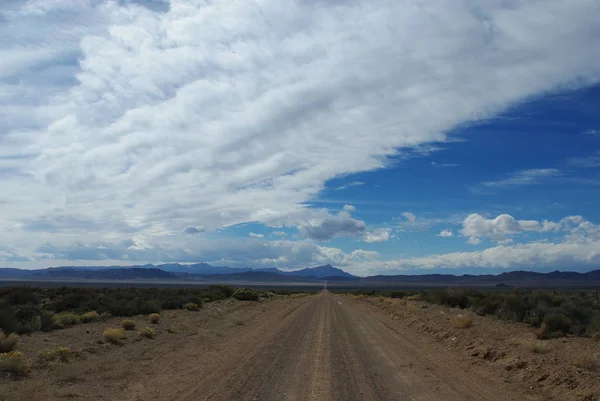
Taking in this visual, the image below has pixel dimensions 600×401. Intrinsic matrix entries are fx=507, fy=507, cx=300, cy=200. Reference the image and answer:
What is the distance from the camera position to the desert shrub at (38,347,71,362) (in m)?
15.1

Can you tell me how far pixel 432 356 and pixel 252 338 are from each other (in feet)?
27.4

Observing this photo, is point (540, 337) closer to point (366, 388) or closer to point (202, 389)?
point (366, 388)

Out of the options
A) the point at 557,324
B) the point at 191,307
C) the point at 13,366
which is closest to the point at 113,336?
the point at 13,366

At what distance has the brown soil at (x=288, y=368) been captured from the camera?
11.5m

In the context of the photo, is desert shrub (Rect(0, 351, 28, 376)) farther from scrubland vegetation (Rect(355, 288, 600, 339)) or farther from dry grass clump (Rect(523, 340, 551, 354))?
scrubland vegetation (Rect(355, 288, 600, 339))

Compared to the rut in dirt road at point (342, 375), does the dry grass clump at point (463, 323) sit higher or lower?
higher

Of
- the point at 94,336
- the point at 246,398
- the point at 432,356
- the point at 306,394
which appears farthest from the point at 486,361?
the point at 94,336

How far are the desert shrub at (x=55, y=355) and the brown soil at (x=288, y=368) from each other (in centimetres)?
35

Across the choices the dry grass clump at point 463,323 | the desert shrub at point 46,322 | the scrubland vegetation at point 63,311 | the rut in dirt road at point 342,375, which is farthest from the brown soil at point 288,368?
the scrubland vegetation at point 63,311

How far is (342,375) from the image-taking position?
1350cm

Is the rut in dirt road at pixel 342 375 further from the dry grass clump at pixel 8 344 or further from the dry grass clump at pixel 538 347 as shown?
the dry grass clump at pixel 8 344

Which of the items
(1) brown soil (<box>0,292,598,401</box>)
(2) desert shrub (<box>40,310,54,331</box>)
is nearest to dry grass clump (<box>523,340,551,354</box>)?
(1) brown soil (<box>0,292,598,401</box>)

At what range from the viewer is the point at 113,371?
47.0 feet

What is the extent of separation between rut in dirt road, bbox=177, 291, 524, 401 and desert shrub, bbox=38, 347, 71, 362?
4.79 metres
